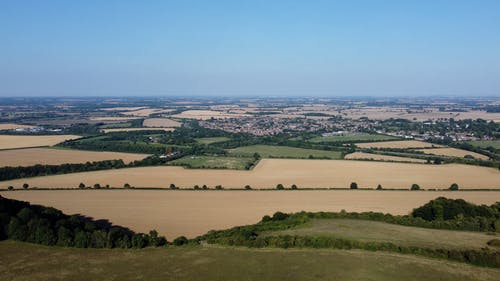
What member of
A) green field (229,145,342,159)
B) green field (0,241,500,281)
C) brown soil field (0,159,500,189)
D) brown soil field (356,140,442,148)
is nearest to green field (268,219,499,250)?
green field (0,241,500,281)

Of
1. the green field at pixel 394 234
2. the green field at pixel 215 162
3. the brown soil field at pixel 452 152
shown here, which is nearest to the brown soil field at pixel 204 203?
the green field at pixel 394 234

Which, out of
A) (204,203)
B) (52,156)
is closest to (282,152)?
(204,203)

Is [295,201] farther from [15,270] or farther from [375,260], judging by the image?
[15,270]

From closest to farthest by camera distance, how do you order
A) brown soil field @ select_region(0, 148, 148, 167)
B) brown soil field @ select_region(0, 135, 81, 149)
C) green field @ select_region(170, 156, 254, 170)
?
green field @ select_region(170, 156, 254, 170)
brown soil field @ select_region(0, 148, 148, 167)
brown soil field @ select_region(0, 135, 81, 149)

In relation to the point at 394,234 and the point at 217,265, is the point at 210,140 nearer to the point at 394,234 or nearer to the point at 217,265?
the point at 394,234

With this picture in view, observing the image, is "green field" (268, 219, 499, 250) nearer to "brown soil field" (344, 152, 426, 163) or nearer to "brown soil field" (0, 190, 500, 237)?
"brown soil field" (0, 190, 500, 237)

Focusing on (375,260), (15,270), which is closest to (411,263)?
(375,260)
